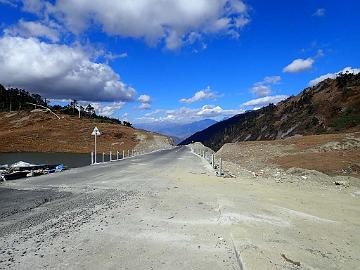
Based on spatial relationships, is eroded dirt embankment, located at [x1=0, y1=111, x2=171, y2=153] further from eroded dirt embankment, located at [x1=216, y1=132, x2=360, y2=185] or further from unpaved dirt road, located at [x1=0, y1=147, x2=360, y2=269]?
unpaved dirt road, located at [x1=0, y1=147, x2=360, y2=269]

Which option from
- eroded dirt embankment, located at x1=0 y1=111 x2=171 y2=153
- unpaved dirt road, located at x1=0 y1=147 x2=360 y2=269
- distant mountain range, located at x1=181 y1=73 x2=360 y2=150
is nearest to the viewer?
unpaved dirt road, located at x1=0 y1=147 x2=360 y2=269

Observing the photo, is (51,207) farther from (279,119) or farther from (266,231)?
(279,119)

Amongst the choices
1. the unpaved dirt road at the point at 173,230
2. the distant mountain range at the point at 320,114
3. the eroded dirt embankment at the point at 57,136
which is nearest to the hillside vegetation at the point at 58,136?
the eroded dirt embankment at the point at 57,136

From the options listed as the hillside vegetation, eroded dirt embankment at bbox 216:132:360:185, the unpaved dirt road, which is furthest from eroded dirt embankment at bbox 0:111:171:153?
the unpaved dirt road

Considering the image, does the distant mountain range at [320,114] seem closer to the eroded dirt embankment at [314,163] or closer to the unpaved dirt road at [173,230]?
the eroded dirt embankment at [314,163]

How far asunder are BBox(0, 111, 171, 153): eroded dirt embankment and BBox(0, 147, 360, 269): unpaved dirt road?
6544 cm

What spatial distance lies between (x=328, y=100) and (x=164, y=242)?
99609 mm

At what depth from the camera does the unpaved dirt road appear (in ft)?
20.6

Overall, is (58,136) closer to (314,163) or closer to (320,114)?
(320,114)

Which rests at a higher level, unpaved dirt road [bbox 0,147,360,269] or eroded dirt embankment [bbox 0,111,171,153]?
eroded dirt embankment [bbox 0,111,171,153]

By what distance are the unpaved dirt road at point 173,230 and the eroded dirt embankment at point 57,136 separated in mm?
65438

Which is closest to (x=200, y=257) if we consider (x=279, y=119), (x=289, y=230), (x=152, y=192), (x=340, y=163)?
(x=289, y=230)

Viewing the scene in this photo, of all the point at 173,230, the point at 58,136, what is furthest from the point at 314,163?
the point at 58,136

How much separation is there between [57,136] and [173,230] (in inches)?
3319
